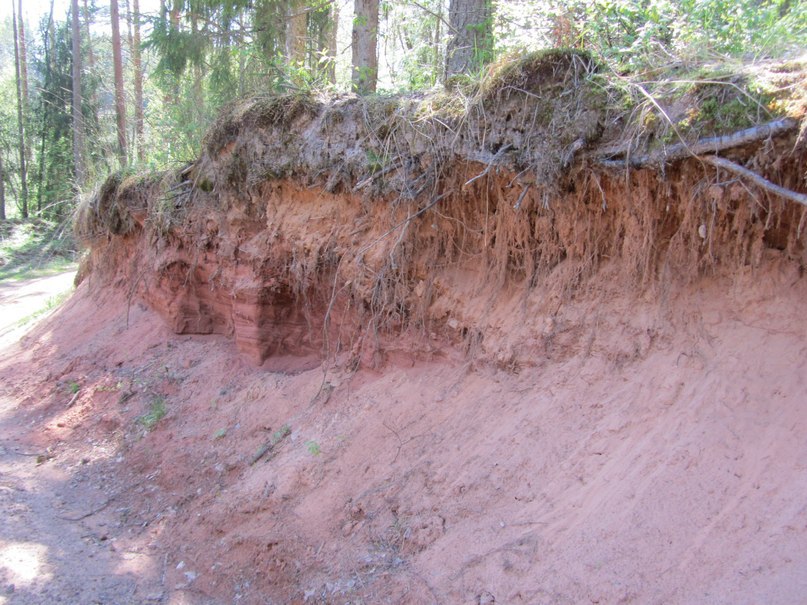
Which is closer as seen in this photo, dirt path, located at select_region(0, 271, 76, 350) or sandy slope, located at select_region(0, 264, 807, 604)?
sandy slope, located at select_region(0, 264, 807, 604)

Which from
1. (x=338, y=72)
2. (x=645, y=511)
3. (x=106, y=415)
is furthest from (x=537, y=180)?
(x=338, y=72)

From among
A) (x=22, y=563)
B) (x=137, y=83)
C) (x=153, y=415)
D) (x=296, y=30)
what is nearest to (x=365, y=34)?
(x=296, y=30)

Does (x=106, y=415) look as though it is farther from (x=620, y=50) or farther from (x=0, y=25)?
(x=0, y=25)

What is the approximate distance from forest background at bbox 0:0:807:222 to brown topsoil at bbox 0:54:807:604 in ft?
3.49

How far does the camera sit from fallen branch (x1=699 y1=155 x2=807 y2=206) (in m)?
3.76

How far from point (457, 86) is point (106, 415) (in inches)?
227

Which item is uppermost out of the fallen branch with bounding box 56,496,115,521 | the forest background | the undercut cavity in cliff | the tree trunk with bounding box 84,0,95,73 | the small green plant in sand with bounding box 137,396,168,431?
the tree trunk with bounding box 84,0,95,73

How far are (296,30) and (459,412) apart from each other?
32.6 ft

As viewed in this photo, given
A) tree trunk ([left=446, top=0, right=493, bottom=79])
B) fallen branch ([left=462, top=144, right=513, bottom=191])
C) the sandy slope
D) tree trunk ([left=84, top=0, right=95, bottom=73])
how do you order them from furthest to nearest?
tree trunk ([left=84, top=0, right=95, bottom=73]), tree trunk ([left=446, top=0, right=493, bottom=79]), fallen branch ([left=462, top=144, right=513, bottom=191]), the sandy slope

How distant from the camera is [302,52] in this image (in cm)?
1152

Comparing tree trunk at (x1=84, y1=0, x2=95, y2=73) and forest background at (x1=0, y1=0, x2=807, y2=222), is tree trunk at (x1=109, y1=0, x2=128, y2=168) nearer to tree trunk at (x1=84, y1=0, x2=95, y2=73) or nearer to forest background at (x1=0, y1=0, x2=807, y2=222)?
forest background at (x1=0, y1=0, x2=807, y2=222)

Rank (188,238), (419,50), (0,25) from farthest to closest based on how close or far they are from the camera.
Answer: (0,25), (419,50), (188,238)

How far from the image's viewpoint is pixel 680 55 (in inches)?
187

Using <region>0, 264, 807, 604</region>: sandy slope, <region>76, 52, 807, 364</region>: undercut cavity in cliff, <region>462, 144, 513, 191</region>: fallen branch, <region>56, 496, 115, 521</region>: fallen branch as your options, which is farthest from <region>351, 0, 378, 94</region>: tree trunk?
<region>56, 496, 115, 521</region>: fallen branch
